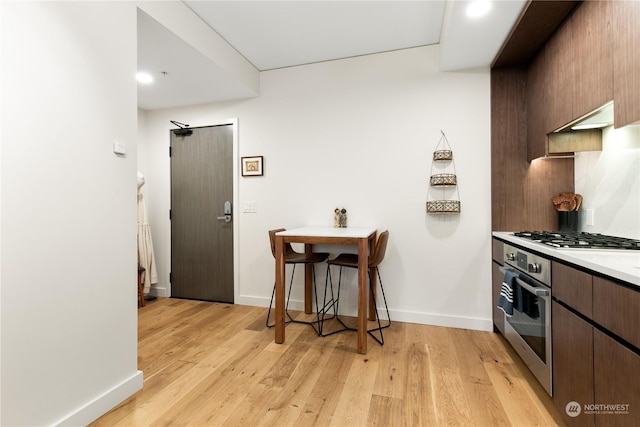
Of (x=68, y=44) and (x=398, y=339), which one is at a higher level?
(x=68, y=44)

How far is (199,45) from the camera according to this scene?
237 cm

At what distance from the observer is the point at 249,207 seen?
3.33 m

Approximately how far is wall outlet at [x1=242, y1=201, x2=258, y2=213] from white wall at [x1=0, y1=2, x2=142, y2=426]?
1568mm

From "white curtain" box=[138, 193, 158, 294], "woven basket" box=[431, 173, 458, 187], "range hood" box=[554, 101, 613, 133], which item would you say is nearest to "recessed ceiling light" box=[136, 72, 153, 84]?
"white curtain" box=[138, 193, 158, 294]

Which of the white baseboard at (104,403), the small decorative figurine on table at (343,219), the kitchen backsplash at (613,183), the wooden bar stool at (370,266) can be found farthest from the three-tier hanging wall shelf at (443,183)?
the white baseboard at (104,403)

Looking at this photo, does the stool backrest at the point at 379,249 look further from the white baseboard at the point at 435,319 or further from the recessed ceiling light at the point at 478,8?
the recessed ceiling light at the point at 478,8

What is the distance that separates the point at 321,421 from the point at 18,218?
1667 mm

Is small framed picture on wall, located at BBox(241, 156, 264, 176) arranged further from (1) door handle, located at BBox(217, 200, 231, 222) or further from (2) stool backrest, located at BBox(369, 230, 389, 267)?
(2) stool backrest, located at BBox(369, 230, 389, 267)

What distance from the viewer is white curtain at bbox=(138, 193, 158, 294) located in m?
3.50

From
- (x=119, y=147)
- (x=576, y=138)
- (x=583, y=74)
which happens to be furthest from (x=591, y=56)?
Answer: (x=119, y=147)

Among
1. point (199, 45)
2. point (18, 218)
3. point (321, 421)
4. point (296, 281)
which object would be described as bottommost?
point (321, 421)

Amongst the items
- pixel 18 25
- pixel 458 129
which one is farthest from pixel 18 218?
pixel 458 129

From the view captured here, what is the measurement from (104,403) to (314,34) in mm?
2989

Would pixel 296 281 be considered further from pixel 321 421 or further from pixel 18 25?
pixel 18 25
